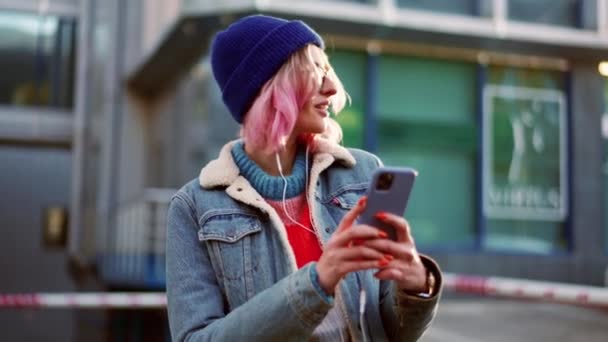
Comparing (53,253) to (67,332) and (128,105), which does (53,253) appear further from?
(128,105)

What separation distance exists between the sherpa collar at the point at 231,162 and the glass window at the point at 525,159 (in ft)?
34.1

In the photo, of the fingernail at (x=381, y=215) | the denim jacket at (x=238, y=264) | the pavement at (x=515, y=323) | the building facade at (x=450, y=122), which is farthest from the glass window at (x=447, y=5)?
the fingernail at (x=381, y=215)

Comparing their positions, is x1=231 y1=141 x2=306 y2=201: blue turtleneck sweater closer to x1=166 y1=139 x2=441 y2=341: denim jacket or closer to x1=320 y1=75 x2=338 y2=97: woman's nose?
x1=166 y1=139 x2=441 y2=341: denim jacket

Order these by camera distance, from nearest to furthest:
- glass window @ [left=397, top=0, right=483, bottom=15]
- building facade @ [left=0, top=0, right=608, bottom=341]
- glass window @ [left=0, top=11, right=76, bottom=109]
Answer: building facade @ [left=0, top=0, right=608, bottom=341] → glass window @ [left=397, top=0, right=483, bottom=15] → glass window @ [left=0, top=11, right=76, bottom=109]

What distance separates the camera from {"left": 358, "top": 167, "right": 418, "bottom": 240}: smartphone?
1.29 meters

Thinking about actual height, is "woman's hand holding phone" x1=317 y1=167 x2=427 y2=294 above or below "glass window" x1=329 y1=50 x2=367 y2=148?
below

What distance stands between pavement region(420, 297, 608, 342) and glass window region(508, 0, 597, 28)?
4.12m

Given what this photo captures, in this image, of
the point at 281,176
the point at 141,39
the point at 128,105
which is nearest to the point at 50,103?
the point at 128,105

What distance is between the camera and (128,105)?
554 inches

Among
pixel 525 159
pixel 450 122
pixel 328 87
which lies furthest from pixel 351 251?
pixel 525 159

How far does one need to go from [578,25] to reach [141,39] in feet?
21.7

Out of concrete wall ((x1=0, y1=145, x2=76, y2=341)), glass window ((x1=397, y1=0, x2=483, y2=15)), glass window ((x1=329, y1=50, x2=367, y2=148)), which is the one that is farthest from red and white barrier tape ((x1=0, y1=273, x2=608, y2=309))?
concrete wall ((x1=0, y1=145, x2=76, y2=341))

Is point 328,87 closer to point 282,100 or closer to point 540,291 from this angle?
point 282,100

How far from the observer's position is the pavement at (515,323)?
25.1ft
